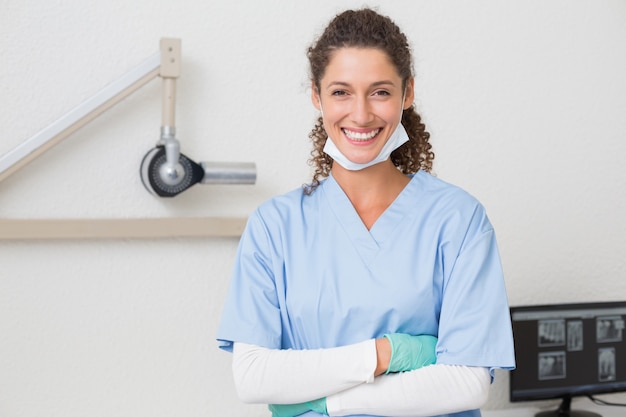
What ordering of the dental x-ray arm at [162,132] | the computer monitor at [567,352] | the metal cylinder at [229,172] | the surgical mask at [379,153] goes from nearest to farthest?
the surgical mask at [379,153] < the dental x-ray arm at [162,132] < the metal cylinder at [229,172] < the computer monitor at [567,352]

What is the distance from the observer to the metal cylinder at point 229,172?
6.03ft

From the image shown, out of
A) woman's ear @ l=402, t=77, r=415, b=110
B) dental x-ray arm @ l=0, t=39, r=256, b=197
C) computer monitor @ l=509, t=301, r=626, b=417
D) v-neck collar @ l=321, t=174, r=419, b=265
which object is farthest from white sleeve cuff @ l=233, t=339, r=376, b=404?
computer monitor @ l=509, t=301, r=626, b=417

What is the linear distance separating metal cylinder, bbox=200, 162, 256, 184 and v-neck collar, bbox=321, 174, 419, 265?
1.79 ft

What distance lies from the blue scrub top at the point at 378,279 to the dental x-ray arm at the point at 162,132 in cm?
52

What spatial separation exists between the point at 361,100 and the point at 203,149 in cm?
77

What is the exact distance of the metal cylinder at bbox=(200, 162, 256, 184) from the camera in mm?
1838

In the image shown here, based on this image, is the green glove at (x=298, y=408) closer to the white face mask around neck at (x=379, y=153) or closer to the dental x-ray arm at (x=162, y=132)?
the white face mask around neck at (x=379, y=153)

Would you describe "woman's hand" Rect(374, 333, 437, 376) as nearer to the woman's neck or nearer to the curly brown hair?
the woman's neck

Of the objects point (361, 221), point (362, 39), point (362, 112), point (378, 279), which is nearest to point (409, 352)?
point (378, 279)

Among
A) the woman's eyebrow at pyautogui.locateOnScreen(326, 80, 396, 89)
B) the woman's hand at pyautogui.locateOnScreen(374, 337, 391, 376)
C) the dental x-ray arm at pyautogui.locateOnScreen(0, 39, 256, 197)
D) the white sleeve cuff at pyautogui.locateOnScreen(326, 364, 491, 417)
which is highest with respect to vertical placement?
the dental x-ray arm at pyautogui.locateOnScreen(0, 39, 256, 197)

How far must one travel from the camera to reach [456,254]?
124 centimetres

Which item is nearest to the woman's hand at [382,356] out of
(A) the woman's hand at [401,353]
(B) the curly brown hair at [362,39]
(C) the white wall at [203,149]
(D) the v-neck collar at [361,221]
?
(A) the woman's hand at [401,353]

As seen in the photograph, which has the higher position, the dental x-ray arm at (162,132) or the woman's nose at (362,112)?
the dental x-ray arm at (162,132)

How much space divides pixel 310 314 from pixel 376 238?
161mm
